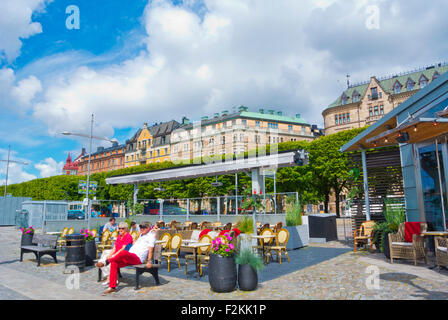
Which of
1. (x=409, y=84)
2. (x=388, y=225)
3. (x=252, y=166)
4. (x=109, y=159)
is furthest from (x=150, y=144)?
(x=388, y=225)

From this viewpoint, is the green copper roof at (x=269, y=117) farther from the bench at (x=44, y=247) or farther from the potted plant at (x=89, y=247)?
the potted plant at (x=89, y=247)

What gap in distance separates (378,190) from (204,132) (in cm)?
7135

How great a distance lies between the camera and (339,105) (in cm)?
6706

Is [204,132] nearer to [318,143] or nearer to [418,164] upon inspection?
[318,143]

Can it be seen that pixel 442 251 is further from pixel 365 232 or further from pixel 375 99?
pixel 375 99

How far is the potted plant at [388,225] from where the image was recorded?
9055 mm

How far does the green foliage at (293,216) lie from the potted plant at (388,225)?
3.34 m

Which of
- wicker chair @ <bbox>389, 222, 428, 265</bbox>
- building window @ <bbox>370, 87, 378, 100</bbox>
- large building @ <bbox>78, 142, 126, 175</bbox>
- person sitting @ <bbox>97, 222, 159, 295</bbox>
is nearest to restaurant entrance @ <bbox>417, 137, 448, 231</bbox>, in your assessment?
wicker chair @ <bbox>389, 222, 428, 265</bbox>

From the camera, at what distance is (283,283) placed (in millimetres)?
6496

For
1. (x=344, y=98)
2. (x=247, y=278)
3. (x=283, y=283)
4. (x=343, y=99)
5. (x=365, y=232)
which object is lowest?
(x=283, y=283)

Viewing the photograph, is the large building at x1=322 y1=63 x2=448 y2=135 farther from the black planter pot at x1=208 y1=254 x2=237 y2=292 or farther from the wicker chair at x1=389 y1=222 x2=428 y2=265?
the black planter pot at x1=208 y1=254 x2=237 y2=292

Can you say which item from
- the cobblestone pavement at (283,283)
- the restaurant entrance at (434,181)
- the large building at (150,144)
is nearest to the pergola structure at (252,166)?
the restaurant entrance at (434,181)

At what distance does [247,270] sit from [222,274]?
470 mm
